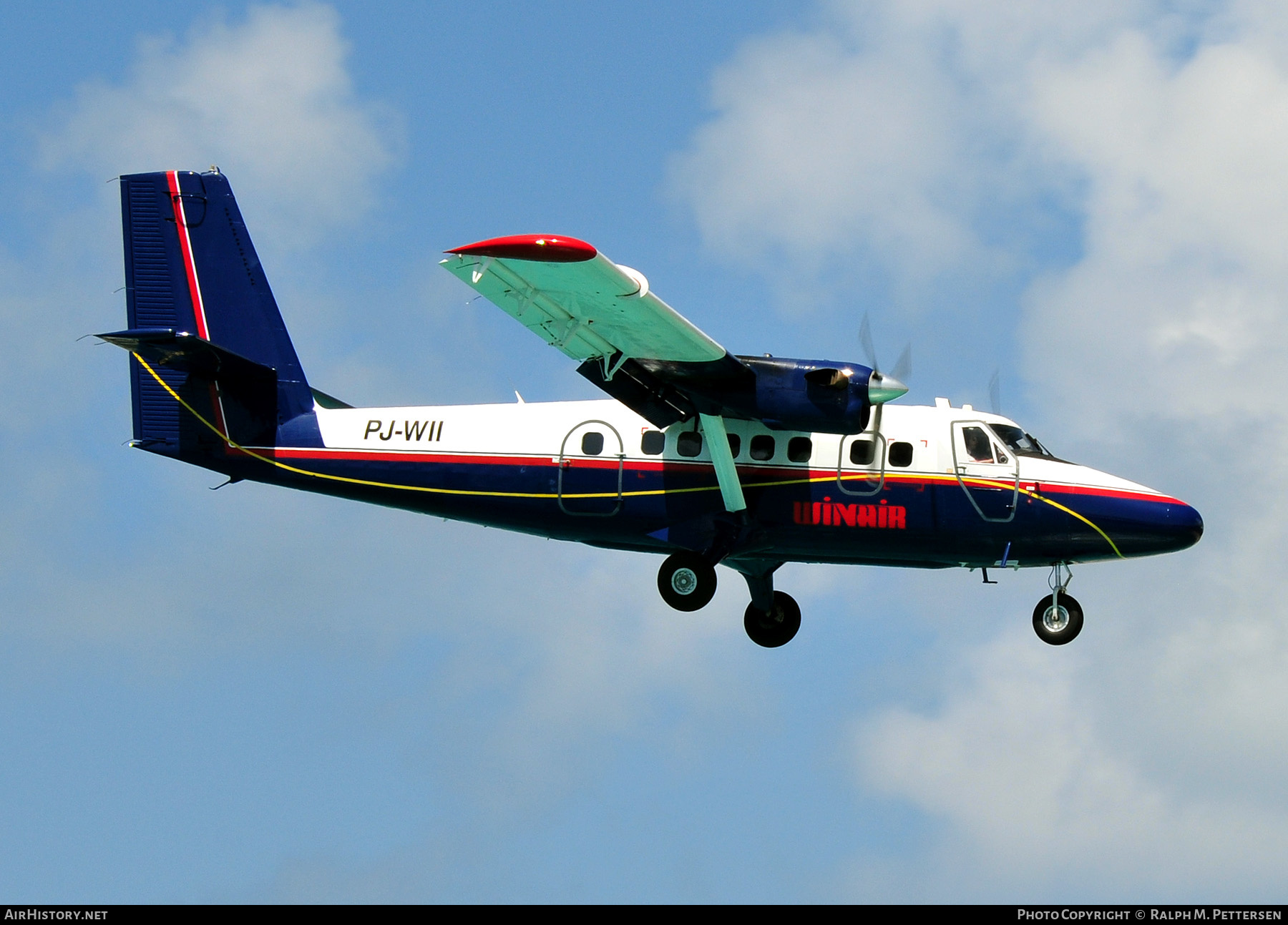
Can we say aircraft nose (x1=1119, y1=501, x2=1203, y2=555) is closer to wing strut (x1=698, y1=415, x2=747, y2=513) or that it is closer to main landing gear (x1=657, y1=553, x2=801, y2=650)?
main landing gear (x1=657, y1=553, x2=801, y2=650)

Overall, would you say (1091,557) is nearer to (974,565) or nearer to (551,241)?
(974,565)

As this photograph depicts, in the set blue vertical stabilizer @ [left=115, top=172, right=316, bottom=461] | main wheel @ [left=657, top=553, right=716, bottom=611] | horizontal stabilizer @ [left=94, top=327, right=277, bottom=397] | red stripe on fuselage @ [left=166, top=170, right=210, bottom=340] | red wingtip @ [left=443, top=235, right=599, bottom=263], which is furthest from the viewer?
red stripe on fuselage @ [left=166, top=170, right=210, bottom=340]

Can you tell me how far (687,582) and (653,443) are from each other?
2170 millimetres

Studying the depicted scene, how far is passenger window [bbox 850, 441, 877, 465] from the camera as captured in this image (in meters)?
24.7

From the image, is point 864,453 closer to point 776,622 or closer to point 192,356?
point 776,622

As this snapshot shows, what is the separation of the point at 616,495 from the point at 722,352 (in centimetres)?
314

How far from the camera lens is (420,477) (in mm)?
25688

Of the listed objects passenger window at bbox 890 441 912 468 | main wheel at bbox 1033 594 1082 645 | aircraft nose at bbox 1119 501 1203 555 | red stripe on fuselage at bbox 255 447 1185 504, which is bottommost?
main wheel at bbox 1033 594 1082 645

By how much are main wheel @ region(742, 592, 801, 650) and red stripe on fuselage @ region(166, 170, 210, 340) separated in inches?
396

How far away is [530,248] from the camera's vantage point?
66.1 ft

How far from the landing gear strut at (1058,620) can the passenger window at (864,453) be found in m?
3.24

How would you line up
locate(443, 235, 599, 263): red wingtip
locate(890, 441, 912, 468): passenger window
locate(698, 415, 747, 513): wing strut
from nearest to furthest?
locate(443, 235, 599, 263): red wingtip
locate(698, 415, 747, 513): wing strut
locate(890, 441, 912, 468): passenger window

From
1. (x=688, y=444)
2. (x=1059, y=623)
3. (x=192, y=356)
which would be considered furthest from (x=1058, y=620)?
(x=192, y=356)

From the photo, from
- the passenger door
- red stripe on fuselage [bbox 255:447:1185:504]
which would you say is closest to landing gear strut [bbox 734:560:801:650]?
red stripe on fuselage [bbox 255:447:1185:504]
